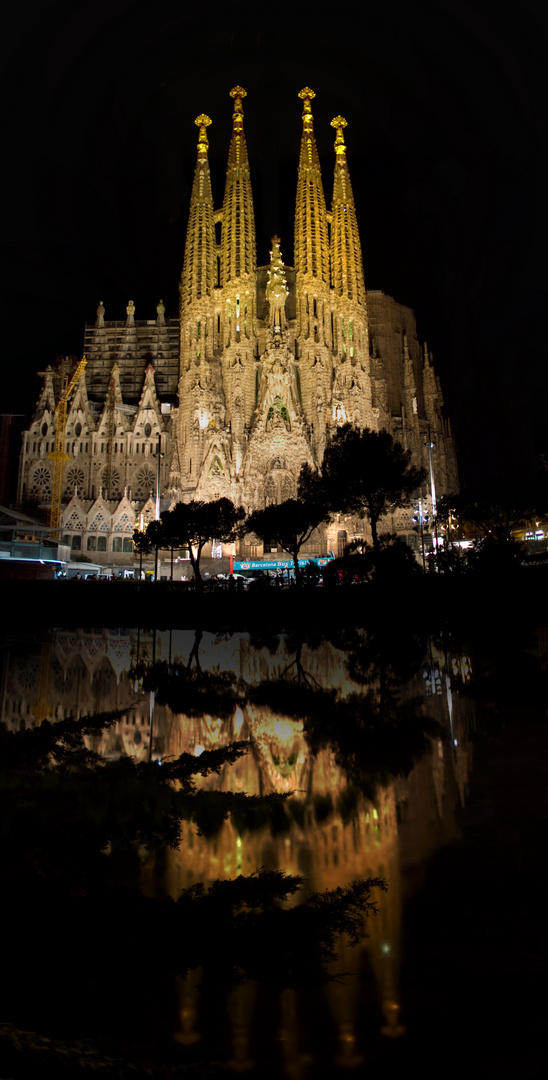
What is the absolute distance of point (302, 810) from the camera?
15.8 ft

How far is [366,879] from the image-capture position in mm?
3656

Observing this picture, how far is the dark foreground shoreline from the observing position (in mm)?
24312

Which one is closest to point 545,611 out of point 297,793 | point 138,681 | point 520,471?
point 138,681

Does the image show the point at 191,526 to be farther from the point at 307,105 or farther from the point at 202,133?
the point at 307,105

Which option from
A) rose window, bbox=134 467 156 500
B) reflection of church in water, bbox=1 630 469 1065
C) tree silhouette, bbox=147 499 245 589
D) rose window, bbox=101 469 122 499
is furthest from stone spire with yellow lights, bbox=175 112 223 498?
reflection of church in water, bbox=1 630 469 1065

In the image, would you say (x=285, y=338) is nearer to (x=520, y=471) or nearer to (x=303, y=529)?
(x=303, y=529)

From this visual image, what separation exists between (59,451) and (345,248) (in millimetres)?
43244

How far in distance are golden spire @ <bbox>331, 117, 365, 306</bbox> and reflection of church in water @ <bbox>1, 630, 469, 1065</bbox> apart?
6779 cm

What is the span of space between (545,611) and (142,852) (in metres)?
23.7

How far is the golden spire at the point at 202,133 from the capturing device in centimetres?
7530

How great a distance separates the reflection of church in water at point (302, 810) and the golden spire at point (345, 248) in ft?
222

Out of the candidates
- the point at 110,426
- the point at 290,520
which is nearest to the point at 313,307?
the point at 110,426

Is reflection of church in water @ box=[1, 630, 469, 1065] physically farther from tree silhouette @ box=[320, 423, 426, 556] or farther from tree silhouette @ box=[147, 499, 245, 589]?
tree silhouette @ box=[147, 499, 245, 589]

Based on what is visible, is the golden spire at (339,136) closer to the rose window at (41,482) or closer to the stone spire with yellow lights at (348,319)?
the stone spire with yellow lights at (348,319)
